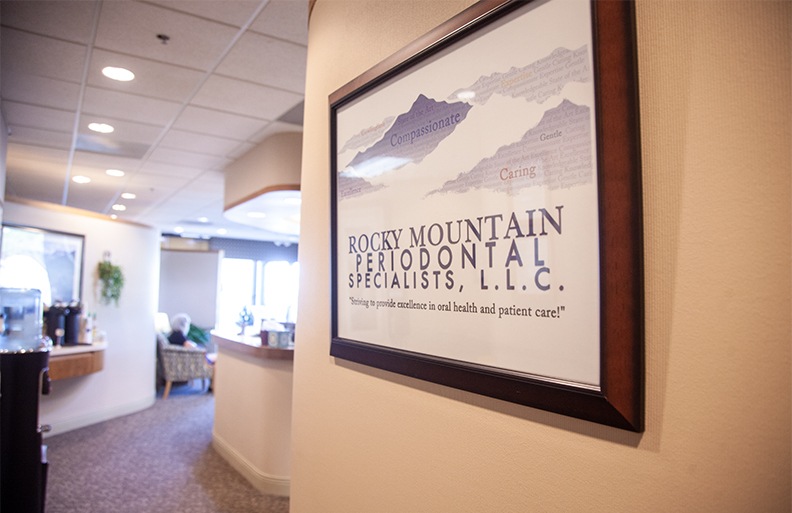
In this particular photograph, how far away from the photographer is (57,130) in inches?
181

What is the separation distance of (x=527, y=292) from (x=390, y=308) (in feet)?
1.55

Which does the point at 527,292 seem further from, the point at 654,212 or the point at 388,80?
the point at 388,80

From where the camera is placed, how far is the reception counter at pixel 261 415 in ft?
13.1

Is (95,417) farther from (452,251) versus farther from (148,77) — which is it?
(452,251)

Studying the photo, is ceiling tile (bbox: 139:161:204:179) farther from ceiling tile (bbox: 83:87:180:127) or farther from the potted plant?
ceiling tile (bbox: 83:87:180:127)

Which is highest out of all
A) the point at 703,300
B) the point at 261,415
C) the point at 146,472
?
the point at 703,300

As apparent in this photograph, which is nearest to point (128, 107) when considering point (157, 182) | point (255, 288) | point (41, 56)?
point (41, 56)

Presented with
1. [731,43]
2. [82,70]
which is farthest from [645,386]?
[82,70]

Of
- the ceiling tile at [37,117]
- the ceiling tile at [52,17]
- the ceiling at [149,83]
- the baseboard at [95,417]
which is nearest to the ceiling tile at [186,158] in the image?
the ceiling at [149,83]

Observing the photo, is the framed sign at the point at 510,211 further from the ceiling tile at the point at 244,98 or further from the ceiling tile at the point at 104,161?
the ceiling tile at the point at 104,161

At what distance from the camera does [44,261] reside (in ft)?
18.3

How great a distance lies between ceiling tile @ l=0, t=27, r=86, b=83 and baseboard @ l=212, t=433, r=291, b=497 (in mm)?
3171

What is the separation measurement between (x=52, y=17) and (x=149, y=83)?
86 centimetres

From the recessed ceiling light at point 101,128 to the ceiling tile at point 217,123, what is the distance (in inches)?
23.2
